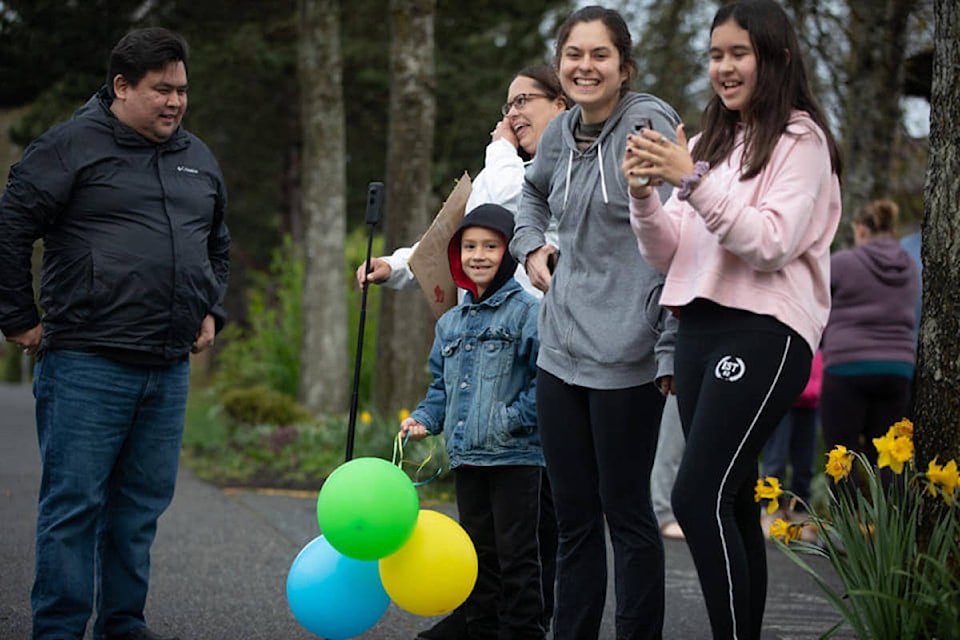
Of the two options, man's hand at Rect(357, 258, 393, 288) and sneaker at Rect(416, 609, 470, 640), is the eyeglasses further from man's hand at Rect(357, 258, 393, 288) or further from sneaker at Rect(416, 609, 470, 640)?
sneaker at Rect(416, 609, 470, 640)

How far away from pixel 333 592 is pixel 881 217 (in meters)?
4.71

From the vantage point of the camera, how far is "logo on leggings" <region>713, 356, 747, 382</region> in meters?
3.44

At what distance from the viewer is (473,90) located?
21016 millimetres

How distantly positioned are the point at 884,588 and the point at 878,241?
14.4 feet

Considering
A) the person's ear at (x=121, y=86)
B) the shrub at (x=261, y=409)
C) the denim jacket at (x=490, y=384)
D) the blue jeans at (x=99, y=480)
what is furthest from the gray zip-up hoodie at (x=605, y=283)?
the shrub at (x=261, y=409)

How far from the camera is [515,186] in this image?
4.70 metres

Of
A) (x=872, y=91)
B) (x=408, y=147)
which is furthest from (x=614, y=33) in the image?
(x=408, y=147)

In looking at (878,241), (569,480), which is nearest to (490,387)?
(569,480)

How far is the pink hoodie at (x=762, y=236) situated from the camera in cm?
335

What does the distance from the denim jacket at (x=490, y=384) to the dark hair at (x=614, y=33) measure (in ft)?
3.11

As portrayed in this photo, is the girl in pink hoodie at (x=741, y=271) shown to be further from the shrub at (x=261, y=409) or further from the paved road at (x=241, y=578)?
the shrub at (x=261, y=409)

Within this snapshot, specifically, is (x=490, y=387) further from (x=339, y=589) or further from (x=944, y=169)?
(x=944, y=169)

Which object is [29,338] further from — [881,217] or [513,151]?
[881,217]

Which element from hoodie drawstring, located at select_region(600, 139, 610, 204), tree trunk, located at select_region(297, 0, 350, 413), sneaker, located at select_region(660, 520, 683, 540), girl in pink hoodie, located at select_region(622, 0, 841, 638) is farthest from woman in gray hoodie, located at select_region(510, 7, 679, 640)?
tree trunk, located at select_region(297, 0, 350, 413)
